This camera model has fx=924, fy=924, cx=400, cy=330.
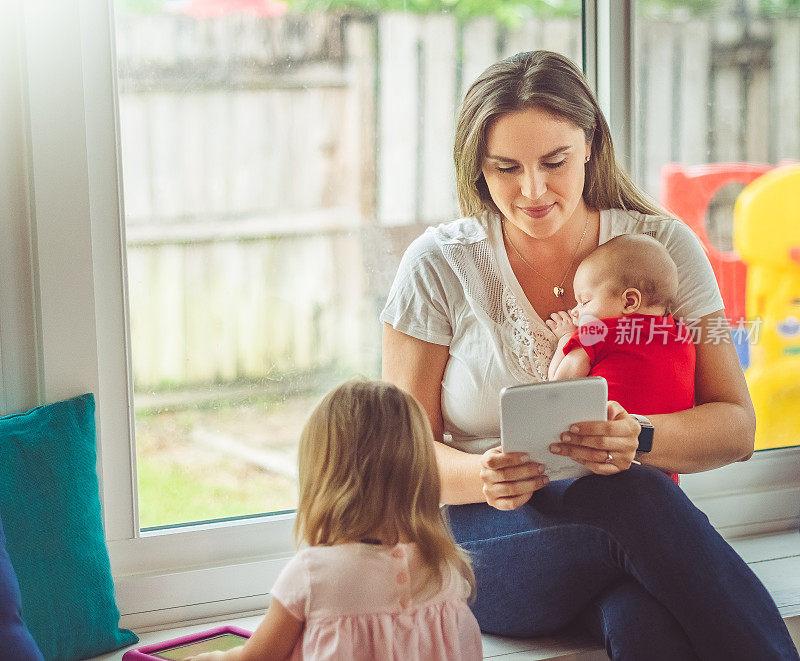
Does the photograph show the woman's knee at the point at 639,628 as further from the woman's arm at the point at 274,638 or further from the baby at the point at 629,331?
the woman's arm at the point at 274,638

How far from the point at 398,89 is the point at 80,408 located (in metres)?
0.80

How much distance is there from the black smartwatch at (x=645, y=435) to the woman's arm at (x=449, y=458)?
19cm

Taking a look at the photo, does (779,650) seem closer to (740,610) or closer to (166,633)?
(740,610)

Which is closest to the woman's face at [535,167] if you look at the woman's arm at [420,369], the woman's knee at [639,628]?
the woman's arm at [420,369]

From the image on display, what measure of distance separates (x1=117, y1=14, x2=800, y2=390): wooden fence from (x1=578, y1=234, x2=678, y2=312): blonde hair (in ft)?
1.40

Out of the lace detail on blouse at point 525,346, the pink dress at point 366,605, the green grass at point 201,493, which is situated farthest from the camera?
the green grass at point 201,493

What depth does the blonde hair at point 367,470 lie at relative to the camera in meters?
1.11

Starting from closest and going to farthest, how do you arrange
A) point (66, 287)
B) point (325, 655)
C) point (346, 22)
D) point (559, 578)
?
point (325, 655), point (559, 578), point (66, 287), point (346, 22)

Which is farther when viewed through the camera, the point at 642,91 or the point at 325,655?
the point at 642,91

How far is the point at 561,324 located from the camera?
1453 mm

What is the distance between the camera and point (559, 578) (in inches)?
51.1

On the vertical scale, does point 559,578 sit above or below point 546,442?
below

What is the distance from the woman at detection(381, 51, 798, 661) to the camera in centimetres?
122

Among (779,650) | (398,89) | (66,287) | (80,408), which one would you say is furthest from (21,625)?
(398,89)
